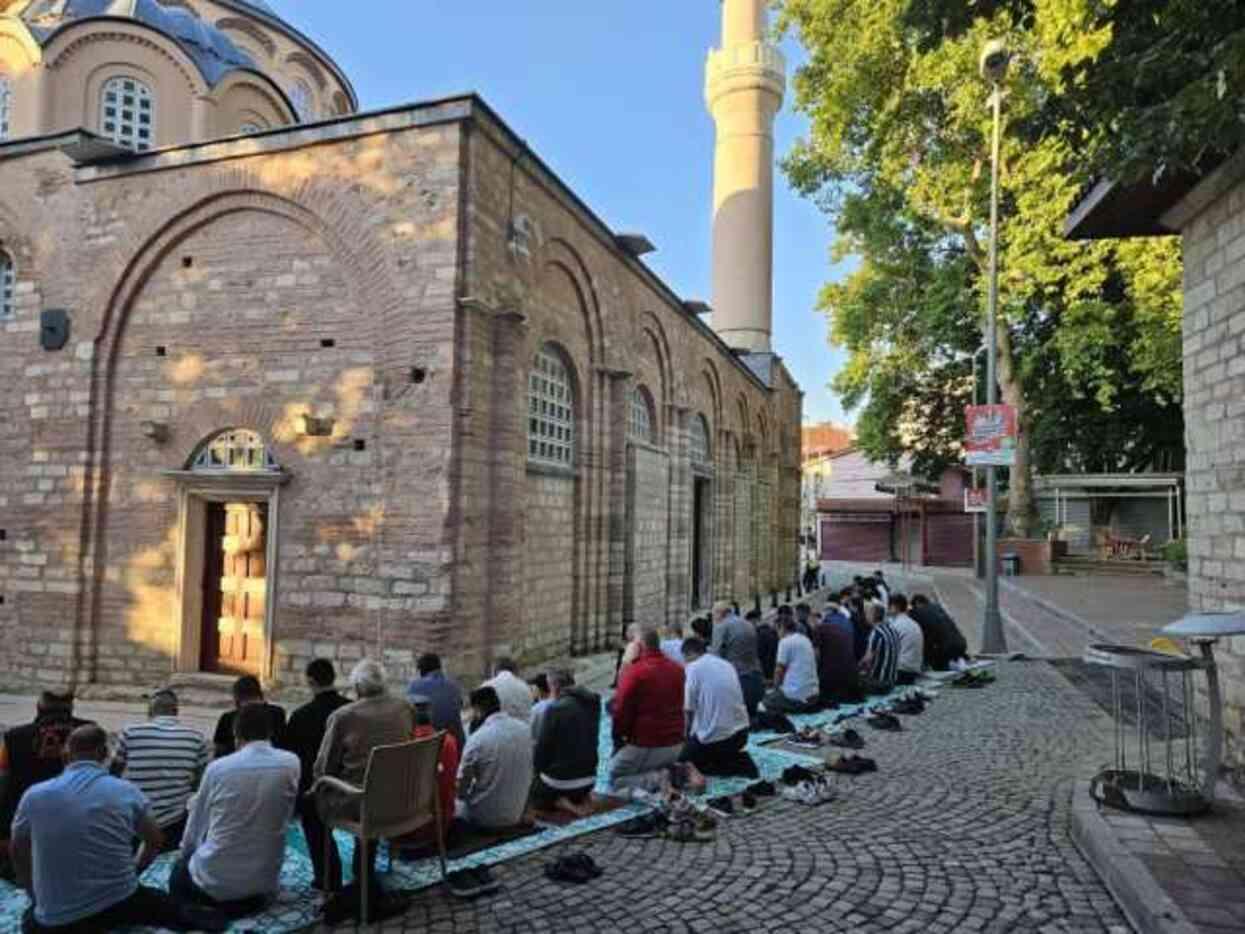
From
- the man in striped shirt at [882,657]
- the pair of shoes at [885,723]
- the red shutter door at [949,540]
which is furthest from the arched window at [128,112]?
the red shutter door at [949,540]

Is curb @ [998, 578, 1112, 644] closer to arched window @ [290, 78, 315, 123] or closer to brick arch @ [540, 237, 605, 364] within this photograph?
brick arch @ [540, 237, 605, 364]

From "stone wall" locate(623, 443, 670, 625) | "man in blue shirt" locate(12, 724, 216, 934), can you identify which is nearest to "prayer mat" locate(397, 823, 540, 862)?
"man in blue shirt" locate(12, 724, 216, 934)

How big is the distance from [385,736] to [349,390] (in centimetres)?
616

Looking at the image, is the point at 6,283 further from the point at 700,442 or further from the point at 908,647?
the point at 700,442

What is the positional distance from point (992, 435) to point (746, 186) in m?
21.1

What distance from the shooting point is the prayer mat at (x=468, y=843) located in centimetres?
552

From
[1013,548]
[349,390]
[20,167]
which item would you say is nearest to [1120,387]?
[1013,548]

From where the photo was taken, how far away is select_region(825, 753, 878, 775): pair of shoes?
7402mm

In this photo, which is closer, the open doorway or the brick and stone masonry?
the brick and stone masonry

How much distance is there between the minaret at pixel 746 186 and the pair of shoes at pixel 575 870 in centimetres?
2859

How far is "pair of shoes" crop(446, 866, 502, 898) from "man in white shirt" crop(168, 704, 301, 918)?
3.13ft

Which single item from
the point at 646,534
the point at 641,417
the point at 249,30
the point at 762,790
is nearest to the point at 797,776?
the point at 762,790

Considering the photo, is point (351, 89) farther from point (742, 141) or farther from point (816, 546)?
point (816, 546)

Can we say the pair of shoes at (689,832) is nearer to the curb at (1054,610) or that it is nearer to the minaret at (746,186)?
the curb at (1054,610)
